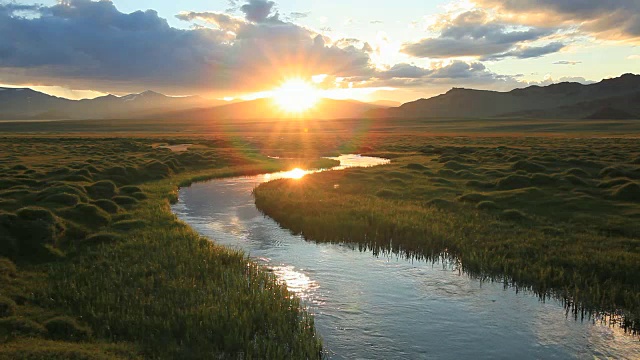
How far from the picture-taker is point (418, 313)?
17562mm

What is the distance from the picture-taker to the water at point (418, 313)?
14.9m

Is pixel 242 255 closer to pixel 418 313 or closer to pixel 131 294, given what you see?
pixel 131 294

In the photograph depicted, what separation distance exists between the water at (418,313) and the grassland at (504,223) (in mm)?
1634

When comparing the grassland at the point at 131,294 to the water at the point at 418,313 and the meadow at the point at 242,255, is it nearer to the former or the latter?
the meadow at the point at 242,255

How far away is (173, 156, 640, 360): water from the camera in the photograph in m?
14.9

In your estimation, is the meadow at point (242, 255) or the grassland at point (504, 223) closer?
the meadow at point (242, 255)

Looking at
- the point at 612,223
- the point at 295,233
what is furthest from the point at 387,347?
the point at 612,223

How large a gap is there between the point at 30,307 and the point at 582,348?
18.5 m

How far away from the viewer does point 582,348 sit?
49.3 ft

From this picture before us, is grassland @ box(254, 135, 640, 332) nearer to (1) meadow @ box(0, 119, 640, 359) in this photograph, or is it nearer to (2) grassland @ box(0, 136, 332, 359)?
(1) meadow @ box(0, 119, 640, 359)

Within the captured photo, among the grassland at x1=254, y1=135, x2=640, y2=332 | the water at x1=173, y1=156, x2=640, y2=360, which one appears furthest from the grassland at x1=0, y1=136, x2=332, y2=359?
the grassland at x1=254, y1=135, x2=640, y2=332

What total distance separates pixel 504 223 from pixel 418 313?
1460 cm

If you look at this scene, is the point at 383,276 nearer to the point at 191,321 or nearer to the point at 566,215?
the point at 191,321

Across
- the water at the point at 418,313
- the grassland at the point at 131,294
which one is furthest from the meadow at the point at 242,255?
the water at the point at 418,313
